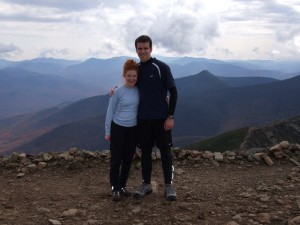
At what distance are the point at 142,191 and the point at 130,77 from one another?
245 centimetres

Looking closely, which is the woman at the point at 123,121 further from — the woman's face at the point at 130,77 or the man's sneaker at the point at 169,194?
the man's sneaker at the point at 169,194

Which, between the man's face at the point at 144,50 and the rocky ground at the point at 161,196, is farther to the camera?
the man's face at the point at 144,50

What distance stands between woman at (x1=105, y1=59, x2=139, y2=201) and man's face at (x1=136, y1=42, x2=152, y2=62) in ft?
0.64

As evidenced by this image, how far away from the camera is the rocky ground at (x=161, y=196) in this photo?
7.02 metres

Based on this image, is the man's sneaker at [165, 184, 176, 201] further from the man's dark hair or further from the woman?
the man's dark hair

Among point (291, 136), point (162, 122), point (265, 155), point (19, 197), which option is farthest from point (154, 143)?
point (291, 136)

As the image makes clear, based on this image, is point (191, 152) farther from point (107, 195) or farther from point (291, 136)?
point (291, 136)

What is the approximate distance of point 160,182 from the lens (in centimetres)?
962

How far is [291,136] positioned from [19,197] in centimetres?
6022

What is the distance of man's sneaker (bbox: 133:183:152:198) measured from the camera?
8039mm

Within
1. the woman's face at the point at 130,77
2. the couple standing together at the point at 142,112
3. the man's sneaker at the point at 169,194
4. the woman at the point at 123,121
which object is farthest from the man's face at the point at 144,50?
the man's sneaker at the point at 169,194

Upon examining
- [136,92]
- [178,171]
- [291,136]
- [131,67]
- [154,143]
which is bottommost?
[291,136]

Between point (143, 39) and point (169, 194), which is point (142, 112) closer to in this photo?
point (143, 39)

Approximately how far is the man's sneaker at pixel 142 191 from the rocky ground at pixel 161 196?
0.43 ft
